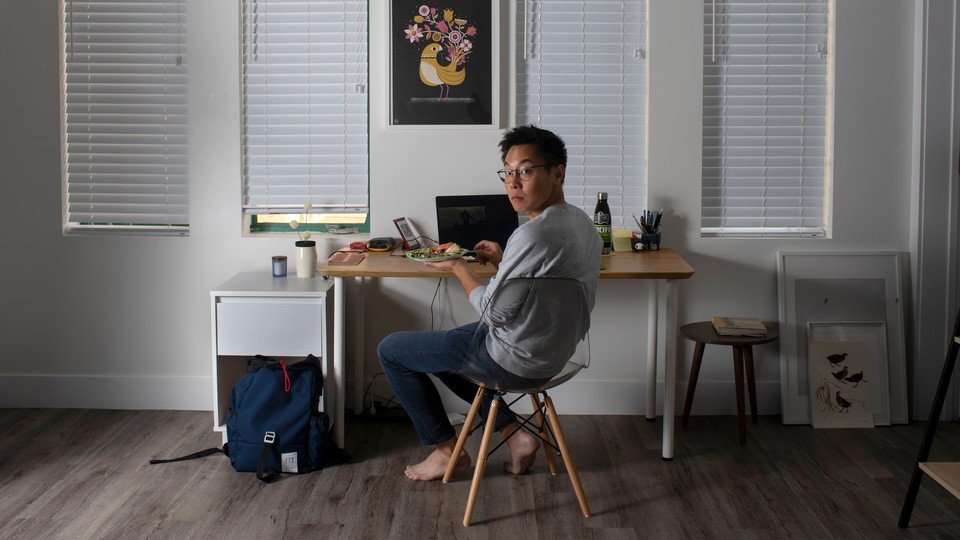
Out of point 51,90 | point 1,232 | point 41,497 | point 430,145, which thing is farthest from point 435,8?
point 41,497

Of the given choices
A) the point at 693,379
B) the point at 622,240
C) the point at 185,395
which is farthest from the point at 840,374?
the point at 185,395

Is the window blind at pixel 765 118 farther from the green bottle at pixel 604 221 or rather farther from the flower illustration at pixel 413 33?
the flower illustration at pixel 413 33

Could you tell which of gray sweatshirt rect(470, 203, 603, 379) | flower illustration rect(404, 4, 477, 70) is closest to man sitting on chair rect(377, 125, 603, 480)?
gray sweatshirt rect(470, 203, 603, 379)

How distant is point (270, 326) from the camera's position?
3.54 m

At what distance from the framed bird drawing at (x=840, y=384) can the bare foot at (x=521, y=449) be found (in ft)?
4.52

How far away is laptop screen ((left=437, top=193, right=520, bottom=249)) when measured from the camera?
3848 millimetres

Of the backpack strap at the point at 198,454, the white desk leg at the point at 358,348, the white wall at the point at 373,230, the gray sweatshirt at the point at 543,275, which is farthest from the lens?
the white desk leg at the point at 358,348

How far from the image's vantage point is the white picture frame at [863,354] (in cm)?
396

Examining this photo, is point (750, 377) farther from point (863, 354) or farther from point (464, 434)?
point (464, 434)

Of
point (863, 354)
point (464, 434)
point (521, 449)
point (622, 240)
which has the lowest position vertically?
point (521, 449)

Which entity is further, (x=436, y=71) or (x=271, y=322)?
(x=436, y=71)

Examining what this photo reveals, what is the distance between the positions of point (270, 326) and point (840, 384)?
245cm

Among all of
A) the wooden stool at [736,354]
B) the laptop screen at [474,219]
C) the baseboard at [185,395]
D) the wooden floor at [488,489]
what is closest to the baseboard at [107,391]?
the baseboard at [185,395]

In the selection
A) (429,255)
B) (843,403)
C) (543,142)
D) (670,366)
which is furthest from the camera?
(843,403)
